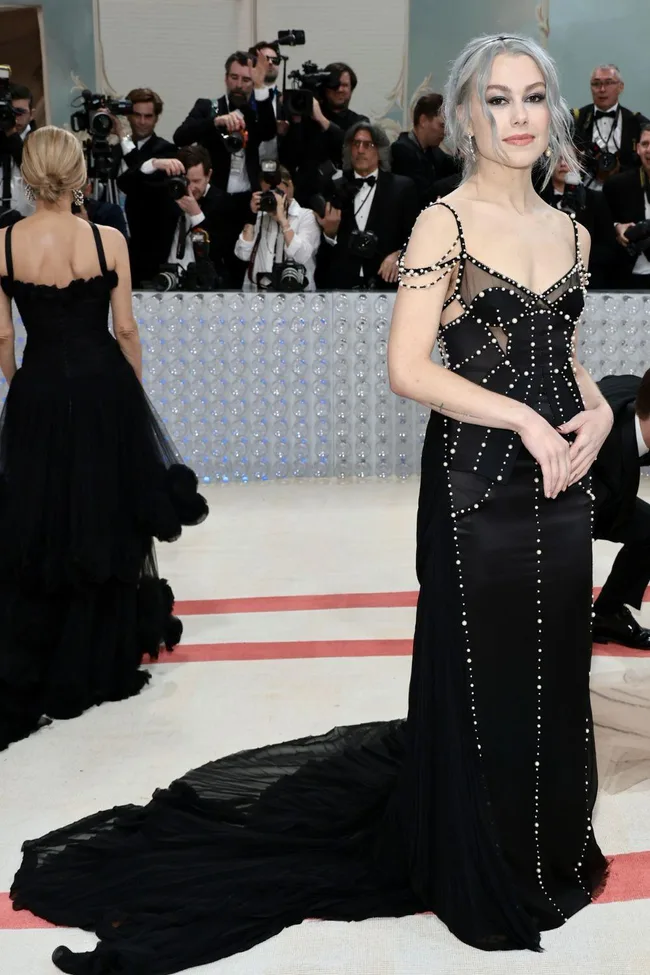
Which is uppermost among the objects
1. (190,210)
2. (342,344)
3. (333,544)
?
(190,210)

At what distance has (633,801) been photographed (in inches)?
108

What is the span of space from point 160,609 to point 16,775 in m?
0.83

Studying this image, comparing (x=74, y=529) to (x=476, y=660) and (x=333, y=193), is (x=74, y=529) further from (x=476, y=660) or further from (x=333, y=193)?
(x=333, y=193)

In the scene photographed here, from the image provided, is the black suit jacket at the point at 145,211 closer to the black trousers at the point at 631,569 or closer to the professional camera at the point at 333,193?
the professional camera at the point at 333,193

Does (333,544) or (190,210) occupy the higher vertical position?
(190,210)

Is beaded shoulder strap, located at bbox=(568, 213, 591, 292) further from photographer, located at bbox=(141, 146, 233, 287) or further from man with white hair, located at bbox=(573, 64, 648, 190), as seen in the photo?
Result: man with white hair, located at bbox=(573, 64, 648, 190)

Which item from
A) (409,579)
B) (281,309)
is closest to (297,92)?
(281,309)

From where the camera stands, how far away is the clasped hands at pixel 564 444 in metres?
1.94

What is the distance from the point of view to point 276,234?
20.3 feet

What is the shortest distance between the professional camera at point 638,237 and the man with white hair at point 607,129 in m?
0.58

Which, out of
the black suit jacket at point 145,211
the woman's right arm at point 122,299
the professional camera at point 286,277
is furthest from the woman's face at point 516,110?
the black suit jacket at point 145,211

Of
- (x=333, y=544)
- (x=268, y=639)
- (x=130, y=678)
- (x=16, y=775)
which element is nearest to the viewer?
(x=16, y=775)

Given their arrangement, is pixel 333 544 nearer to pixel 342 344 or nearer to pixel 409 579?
pixel 409 579

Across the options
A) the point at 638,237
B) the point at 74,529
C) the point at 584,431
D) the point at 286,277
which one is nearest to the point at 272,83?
the point at 286,277
